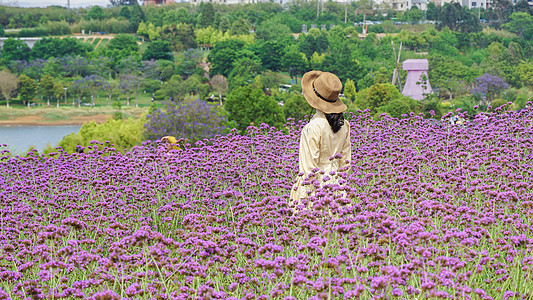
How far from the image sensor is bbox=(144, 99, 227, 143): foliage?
15094 millimetres

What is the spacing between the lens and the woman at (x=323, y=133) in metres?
5.66

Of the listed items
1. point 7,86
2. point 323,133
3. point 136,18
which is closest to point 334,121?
point 323,133

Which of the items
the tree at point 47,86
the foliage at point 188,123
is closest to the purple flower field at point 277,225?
the foliage at point 188,123

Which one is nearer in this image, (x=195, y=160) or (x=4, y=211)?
(x=4, y=211)

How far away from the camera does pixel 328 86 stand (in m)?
5.72

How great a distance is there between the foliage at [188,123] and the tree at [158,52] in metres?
65.9

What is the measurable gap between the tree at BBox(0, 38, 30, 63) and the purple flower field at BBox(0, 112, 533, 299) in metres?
77.2

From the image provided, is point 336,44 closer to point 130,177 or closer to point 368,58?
point 368,58

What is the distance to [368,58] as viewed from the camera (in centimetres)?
7681

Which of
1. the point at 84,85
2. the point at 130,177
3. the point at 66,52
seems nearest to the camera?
the point at 130,177

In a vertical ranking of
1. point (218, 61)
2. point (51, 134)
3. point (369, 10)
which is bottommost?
point (51, 134)

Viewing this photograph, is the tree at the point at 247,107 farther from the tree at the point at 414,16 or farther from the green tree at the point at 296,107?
the tree at the point at 414,16

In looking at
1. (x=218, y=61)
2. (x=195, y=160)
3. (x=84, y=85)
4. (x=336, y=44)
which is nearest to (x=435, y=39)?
(x=336, y=44)

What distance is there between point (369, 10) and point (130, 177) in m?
130
